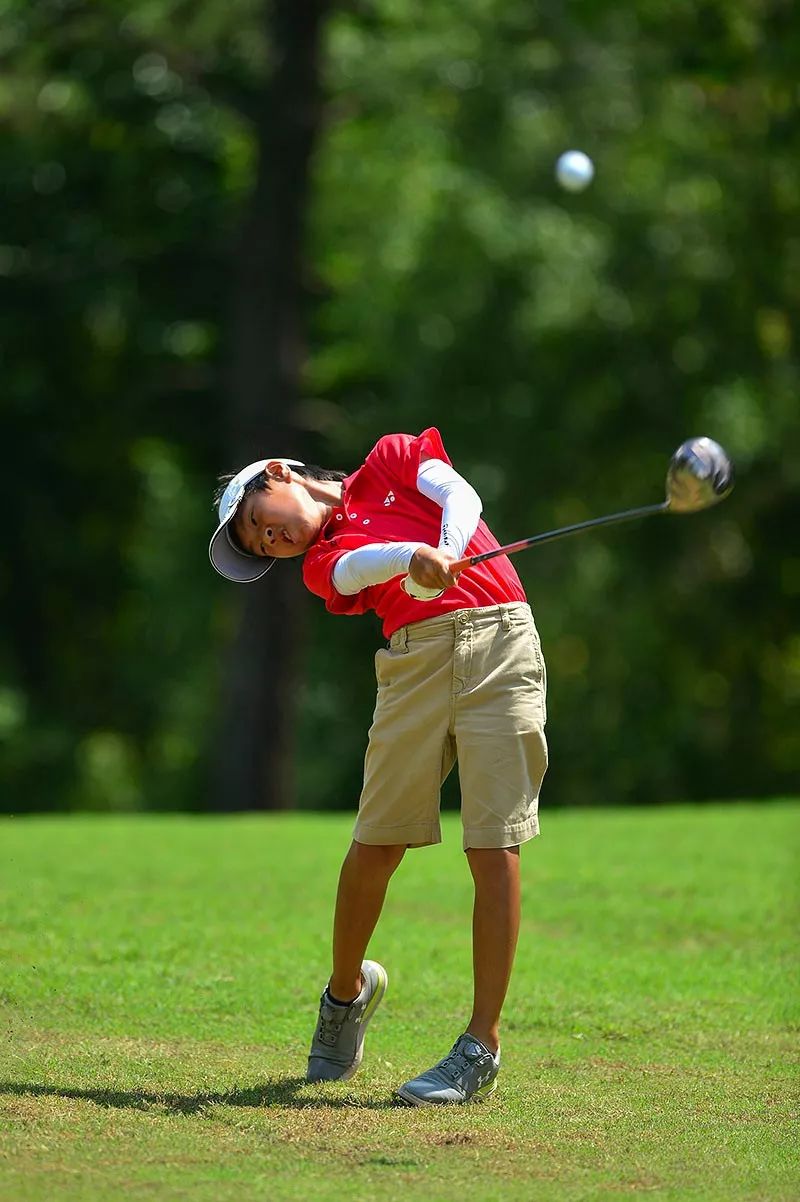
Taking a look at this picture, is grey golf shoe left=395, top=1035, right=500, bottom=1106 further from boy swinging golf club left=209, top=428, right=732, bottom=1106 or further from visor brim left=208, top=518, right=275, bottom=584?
visor brim left=208, top=518, right=275, bottom=584

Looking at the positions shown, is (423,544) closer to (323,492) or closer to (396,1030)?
(323,492)

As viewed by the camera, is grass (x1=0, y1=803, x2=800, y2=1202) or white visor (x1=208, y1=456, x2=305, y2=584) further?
white visor (x1=208, y1=456, x2=305, y2=584)

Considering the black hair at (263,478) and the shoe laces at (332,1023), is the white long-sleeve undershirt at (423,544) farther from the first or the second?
the shoe laces at (332,1023)

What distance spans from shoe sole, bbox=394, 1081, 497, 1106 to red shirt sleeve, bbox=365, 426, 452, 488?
1.54 m

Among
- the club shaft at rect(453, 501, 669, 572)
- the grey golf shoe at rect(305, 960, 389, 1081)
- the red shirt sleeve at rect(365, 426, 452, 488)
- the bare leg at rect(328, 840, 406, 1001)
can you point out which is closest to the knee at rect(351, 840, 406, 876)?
the bare leg at rect(328, 840, 406, 1001)

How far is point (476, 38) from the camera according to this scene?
2028 centimetres

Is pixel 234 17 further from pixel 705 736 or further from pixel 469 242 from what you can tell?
pixel 705 736

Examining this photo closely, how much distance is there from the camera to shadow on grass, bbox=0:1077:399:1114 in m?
4.38

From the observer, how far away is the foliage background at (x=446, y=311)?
19.6 metres

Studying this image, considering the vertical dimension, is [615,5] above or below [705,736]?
above

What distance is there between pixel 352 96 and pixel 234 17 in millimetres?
1639

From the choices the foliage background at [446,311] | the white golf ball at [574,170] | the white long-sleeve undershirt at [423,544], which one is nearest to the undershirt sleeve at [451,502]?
the white long-sleeve undershirt at [423,544]

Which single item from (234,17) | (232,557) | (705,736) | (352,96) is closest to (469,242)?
(352,96)

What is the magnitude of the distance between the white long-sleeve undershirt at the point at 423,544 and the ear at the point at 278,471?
0.33 meters
